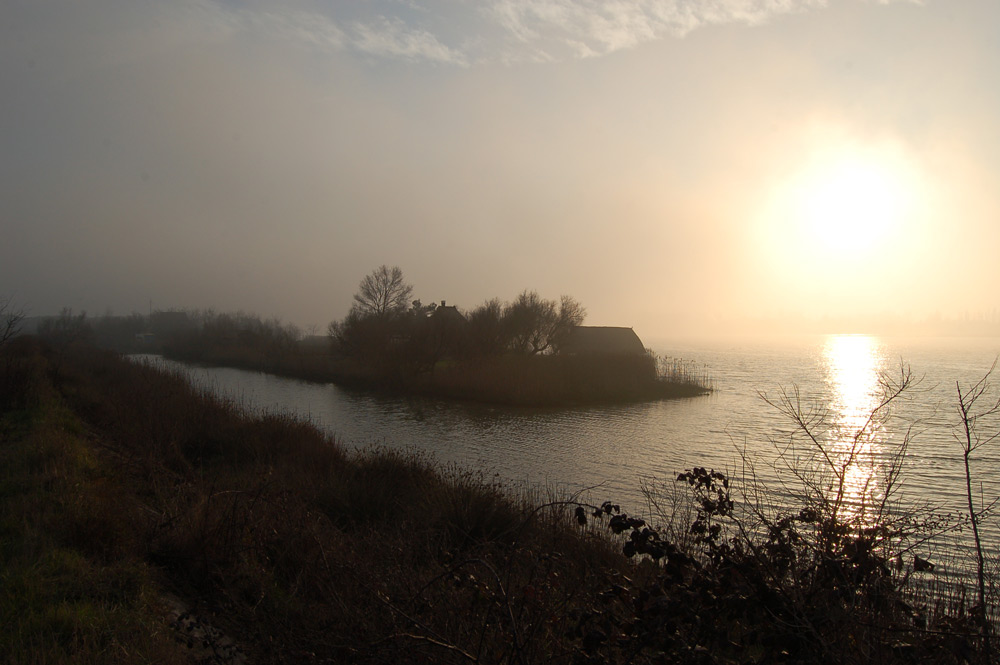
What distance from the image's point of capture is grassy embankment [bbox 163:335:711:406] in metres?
31.4

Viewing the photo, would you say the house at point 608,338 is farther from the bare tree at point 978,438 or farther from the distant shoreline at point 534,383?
the bare tree at point 978,438

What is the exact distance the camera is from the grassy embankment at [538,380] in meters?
31.4

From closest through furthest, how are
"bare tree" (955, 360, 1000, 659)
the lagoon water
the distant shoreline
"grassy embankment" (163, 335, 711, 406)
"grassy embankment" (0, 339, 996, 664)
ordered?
"bare tree" (955, 360, 1000, 659) < "grassy embankment" (0, 339, 996, 664) < the lagoon water < the distant shoreline < "grassy embankment" (163, 335, 711, 406)

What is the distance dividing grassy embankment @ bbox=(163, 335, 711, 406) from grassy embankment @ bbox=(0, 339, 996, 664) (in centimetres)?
2177

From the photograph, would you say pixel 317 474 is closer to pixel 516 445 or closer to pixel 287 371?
pixel 516 445

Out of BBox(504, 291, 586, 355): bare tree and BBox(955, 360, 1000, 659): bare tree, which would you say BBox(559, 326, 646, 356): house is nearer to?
BBox(504, 291, 586, 355): bare tree

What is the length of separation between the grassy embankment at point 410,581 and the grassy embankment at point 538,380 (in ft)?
71.4

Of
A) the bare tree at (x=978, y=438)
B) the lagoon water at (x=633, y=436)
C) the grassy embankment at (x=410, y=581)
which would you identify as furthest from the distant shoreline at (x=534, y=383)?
the grassy embankment at (x=410, y=581)

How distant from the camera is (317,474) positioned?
36.7ft

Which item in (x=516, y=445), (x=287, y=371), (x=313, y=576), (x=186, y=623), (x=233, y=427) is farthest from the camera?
(x=287, y=371)

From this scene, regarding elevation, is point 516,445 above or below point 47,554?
below

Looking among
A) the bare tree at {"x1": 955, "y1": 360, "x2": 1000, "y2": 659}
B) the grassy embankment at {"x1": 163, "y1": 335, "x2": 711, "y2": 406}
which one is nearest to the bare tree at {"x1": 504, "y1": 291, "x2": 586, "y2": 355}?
the grassy embankment at {"x1": 163, "y1": 335, "x2": 711, "y2": 406}

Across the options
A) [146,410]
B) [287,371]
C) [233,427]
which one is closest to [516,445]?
[233,427]

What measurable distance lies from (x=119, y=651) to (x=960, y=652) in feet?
13.3
